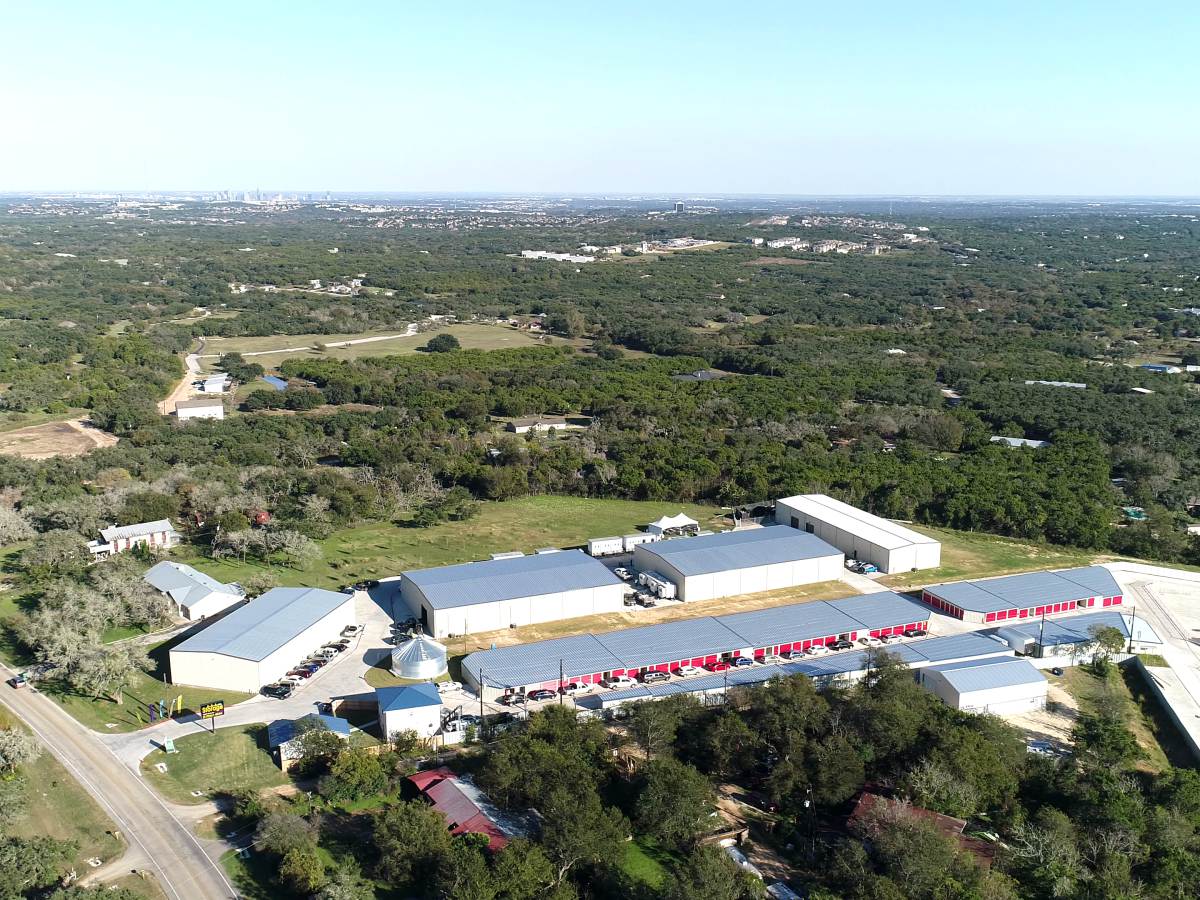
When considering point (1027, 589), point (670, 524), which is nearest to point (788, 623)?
point (1027, 589)

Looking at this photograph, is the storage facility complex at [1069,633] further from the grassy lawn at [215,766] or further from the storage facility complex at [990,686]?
the grassy lawn at [215,766]

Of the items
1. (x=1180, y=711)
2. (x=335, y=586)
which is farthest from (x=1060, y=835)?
(x=335, y=586)

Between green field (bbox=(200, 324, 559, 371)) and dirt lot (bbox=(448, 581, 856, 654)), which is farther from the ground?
green field (bbox=(200, 324, 559, 371))

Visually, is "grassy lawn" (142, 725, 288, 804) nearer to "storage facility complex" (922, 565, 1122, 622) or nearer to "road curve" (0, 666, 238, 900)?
"road curve" (0, 666, 238, 900)

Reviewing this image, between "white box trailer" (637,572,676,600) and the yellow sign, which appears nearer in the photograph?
the yellow sign

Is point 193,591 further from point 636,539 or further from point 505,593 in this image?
point 636,539

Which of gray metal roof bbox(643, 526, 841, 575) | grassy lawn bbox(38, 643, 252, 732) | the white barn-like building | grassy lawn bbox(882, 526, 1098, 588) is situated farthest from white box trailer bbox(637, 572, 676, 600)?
grassy lawn bbox(38, 643, 252, 732)

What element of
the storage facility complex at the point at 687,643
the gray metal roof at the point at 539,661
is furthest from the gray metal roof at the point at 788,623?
the gray metal roof at the point at 539,661
